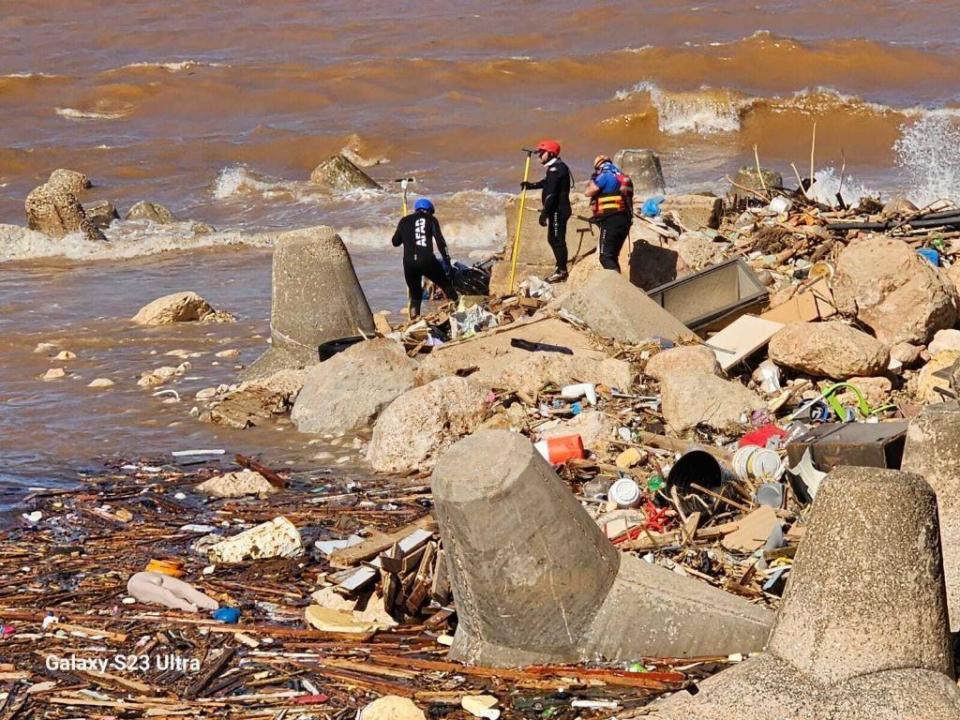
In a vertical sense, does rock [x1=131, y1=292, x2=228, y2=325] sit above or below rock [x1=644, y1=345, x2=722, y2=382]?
below

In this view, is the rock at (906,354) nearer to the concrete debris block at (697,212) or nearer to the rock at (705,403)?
the rock at (705,403)

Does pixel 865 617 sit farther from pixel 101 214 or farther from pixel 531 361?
pixel 101 214

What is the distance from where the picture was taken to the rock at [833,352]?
32.0 feet

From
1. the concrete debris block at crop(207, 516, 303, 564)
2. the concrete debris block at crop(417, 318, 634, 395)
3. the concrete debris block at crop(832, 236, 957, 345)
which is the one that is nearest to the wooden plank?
the concrete debris block at crop(207, 516, 303, 564)

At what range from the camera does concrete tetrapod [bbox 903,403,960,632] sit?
5.71 m

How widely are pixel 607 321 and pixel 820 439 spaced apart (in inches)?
146

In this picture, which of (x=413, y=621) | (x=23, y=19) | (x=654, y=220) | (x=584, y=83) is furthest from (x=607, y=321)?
(x=23, y=19)

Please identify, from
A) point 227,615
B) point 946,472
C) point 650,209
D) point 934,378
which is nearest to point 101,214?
point 650,209

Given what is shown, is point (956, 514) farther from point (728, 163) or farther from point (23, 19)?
point (23, 19)

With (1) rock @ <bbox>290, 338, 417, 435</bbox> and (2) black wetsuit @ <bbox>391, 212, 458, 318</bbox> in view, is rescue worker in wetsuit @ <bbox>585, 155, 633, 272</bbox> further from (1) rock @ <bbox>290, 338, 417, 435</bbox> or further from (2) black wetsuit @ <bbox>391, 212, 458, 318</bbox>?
(1) rock @ <bbox>290, 338, 417, 435</bbox>

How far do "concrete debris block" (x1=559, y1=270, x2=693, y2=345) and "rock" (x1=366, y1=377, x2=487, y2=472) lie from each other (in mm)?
1705

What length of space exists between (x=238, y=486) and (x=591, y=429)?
2.52 m

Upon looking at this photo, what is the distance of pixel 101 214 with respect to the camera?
2406 centimetres

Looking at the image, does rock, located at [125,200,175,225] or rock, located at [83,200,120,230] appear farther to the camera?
rock, located at [125,200,175,225]
